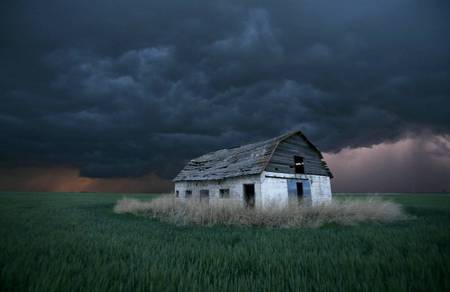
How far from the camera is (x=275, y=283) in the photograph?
333 centimetres

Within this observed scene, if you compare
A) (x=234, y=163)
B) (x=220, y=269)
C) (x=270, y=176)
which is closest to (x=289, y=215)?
(x=270, y=176)

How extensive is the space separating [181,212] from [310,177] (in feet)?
37.3

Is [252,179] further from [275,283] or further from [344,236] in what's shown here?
[275,283]

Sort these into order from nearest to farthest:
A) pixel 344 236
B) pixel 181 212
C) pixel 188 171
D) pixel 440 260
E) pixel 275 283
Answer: pixel 275 283
pixel 440 260
pixel 344 236
pixel 181 212
pixel 188 171

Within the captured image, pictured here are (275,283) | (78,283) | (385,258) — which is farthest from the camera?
(385,258)

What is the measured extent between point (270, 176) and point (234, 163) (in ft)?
14.0

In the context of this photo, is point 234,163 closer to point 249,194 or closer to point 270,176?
point 249,194

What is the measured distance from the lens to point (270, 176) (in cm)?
1550

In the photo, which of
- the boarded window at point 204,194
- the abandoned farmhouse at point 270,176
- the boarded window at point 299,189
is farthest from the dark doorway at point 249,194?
the boarded window at point 204,194

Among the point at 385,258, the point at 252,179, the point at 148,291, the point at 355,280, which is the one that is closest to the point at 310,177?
the point at 252,179

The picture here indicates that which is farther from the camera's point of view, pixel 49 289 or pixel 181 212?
pixel 181 212

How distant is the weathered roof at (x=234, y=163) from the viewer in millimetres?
16141

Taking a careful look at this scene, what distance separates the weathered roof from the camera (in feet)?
53.0

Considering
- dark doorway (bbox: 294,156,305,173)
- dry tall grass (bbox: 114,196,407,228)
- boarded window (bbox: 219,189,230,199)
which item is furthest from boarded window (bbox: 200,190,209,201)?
dark doorway (bbox: 294,156,305,173)
